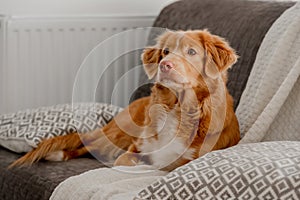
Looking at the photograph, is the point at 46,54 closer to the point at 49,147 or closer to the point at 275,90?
the point at 49,147

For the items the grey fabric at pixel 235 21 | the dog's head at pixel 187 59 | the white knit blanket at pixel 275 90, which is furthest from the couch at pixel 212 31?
the dog's head at pixel 187 59

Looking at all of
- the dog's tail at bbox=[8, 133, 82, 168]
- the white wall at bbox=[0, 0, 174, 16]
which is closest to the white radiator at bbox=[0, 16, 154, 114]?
the white wall at bbox=[0, 0, 174, 16]

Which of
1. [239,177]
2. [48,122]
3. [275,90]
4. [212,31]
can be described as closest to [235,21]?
[212,31]

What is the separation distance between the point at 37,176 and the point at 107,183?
1.01 feet

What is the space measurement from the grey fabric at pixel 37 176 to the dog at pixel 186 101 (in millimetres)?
237

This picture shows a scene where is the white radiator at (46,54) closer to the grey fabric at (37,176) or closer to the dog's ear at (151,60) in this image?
the grey fabric at (37,176)

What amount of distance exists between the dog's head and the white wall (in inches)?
42.1

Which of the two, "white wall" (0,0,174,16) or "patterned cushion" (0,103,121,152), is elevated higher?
"white wall" (0,0,174,16)

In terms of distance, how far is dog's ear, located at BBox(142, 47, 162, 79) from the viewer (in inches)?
77.0

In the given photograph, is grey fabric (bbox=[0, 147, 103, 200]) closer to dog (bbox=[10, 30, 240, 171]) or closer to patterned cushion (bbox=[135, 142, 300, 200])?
dog (bbox=[10, 30, 240, 171])

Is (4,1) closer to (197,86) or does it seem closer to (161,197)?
(197,86)

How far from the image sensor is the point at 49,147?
233cm

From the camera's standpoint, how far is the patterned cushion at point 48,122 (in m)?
2.38

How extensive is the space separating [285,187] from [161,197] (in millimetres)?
285
